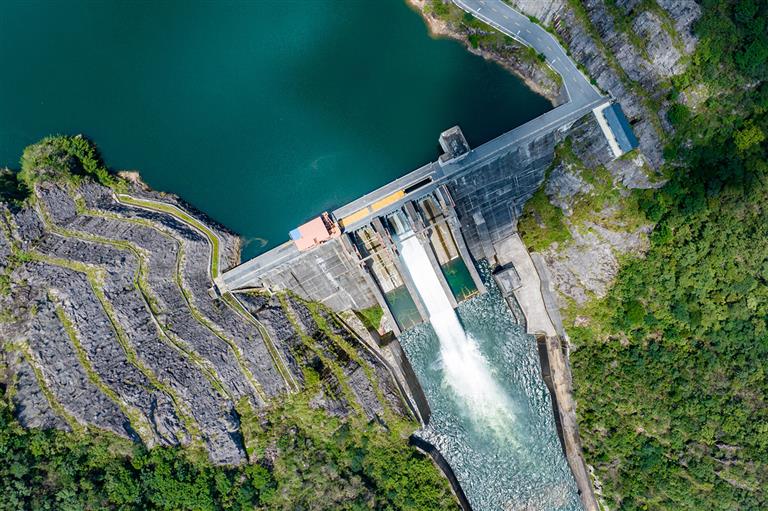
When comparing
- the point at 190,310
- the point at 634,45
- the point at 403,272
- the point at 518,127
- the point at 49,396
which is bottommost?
the point at 403,272

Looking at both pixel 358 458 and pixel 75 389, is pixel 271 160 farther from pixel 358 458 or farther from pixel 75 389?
pixel 358 458

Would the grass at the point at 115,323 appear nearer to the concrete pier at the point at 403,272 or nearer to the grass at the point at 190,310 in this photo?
the grass at the point at 190,310

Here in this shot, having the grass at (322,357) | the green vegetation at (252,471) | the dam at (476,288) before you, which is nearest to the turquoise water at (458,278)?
the dam at (476,288)

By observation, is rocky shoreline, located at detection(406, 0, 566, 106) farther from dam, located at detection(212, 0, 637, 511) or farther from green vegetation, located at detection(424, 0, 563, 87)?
dam, located at detection(212, 0, 637, 511)

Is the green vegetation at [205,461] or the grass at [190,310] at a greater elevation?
the grass at [190,310]

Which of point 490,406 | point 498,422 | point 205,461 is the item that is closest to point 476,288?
point 490,406

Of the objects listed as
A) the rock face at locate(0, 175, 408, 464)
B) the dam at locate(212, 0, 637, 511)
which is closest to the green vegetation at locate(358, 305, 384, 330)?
the dam at locate(212, 0, 637, 511)

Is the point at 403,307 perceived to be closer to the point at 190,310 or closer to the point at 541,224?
the point at 541,224
